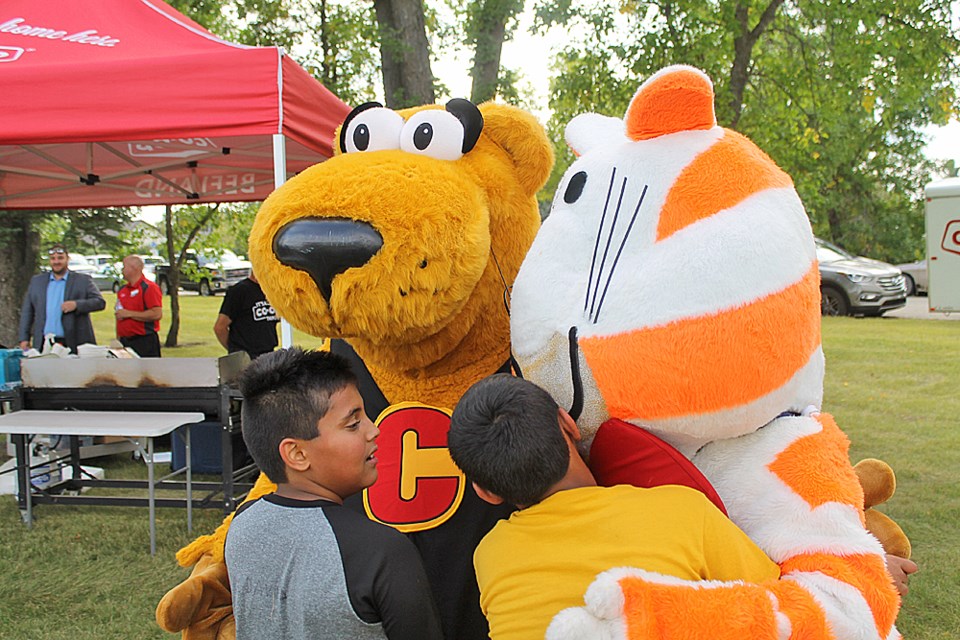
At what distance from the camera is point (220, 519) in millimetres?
5184

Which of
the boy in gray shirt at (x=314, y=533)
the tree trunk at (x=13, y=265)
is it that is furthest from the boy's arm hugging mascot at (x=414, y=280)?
the tree trunk at (x=13, y=265)

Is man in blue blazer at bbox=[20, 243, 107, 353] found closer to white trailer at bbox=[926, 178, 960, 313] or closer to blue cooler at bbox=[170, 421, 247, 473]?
blue cooler at bbox=[170, 421, 247, 473]

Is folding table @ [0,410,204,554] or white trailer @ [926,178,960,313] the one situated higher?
white trailer @ [926,178,960,313]

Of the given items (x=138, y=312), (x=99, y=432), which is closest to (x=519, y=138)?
(x=99, y=432)

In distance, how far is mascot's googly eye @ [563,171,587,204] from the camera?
149 cm

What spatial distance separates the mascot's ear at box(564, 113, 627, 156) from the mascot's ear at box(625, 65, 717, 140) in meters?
0.12

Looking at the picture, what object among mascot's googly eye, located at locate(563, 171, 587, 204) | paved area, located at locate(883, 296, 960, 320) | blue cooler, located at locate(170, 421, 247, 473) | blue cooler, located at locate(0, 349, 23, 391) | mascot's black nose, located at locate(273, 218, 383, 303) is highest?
mascot's googly eye, located at locate(563, 171, 587, 204)

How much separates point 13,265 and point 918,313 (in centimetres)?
1492

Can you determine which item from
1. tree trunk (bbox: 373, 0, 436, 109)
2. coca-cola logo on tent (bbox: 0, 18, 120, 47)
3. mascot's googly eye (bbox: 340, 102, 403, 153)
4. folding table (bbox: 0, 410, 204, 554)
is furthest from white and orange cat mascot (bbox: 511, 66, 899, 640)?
tree trunk (bbox: 373, 0, 436, 109)

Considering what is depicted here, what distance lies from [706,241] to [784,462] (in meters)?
0.40

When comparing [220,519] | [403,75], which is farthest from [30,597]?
[403,75]

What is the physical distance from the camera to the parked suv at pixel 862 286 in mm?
13672

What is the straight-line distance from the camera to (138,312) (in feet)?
25.1

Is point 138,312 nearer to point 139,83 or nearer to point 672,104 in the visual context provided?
point 139,83
